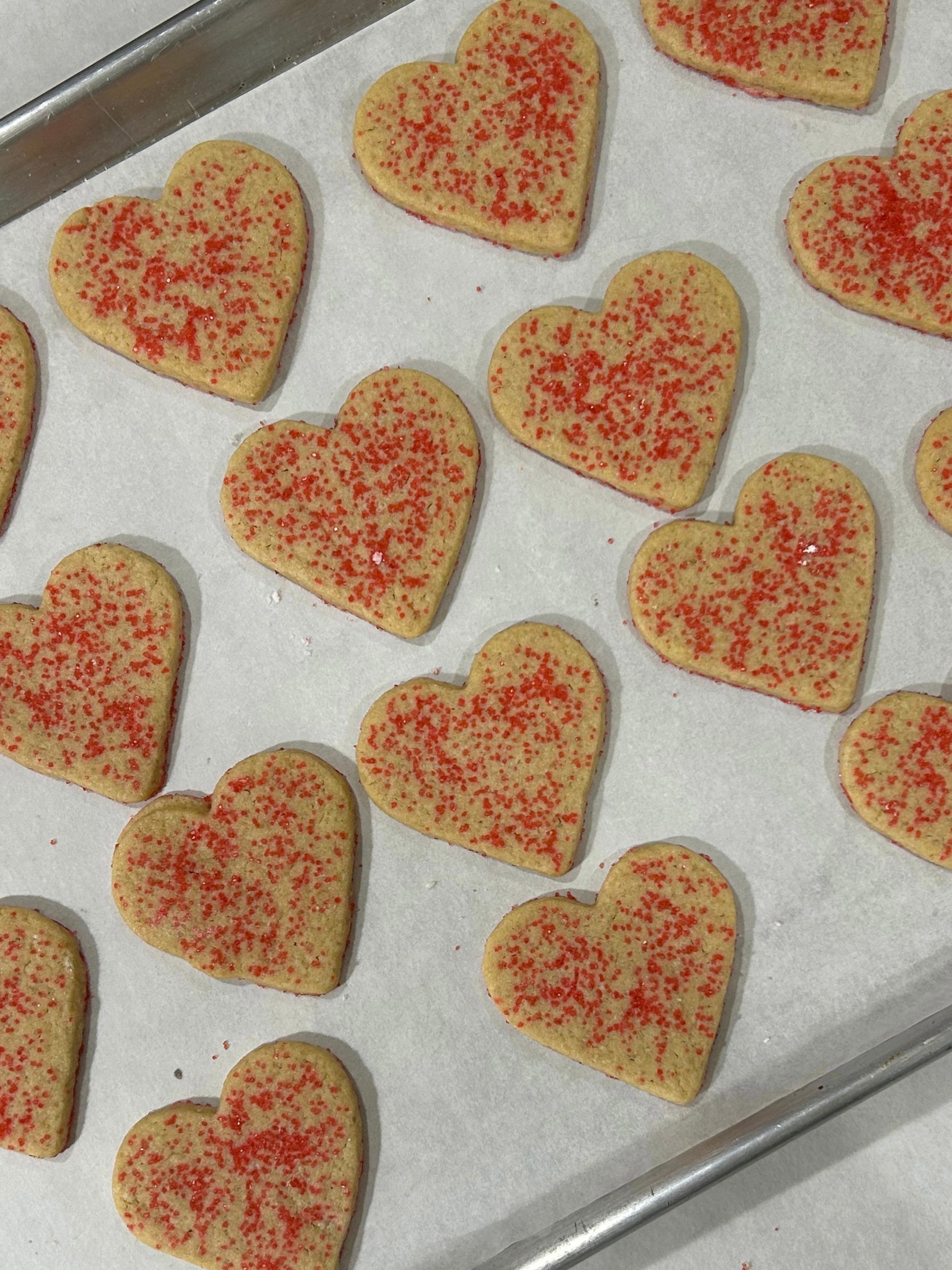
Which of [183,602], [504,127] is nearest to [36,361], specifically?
[183,602]

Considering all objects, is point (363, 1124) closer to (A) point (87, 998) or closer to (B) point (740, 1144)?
(A) point (87, 998)

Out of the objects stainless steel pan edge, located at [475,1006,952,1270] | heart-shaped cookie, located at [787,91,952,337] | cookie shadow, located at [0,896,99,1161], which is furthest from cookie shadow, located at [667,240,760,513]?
cookie shadow, located at [0,896,99,1161]

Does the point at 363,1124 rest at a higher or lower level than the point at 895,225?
lower

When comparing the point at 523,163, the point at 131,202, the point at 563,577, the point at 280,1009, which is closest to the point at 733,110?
the point at 523,163

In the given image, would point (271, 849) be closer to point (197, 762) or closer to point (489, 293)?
point (197, 762)

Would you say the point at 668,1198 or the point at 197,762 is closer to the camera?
the point at 668,1198
